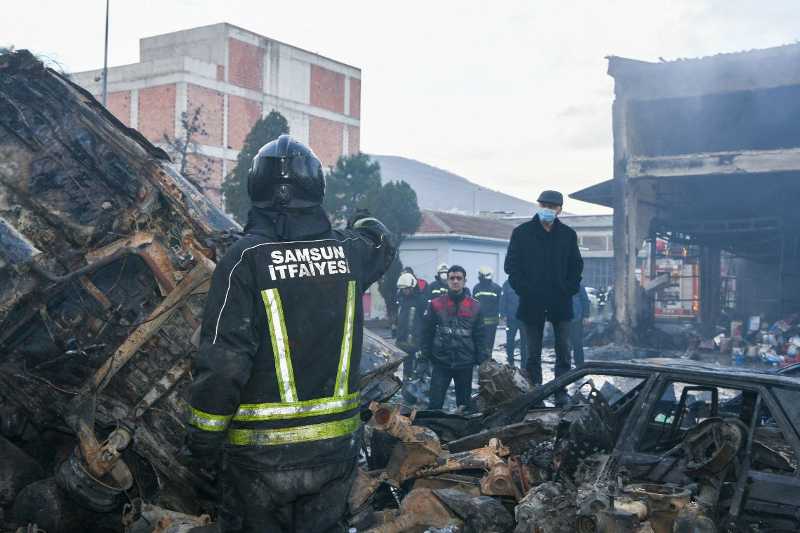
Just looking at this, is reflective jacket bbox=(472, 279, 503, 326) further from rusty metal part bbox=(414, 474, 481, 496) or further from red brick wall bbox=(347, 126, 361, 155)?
red brick wall bbox=(347, 126, 361, 155)

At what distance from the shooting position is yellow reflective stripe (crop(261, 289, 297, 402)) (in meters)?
2.84

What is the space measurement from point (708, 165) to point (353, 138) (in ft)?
88.1

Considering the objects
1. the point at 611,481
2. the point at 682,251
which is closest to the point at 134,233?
the point at 611,481

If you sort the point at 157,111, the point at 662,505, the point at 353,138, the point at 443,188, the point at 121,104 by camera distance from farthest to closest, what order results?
1. the point at 443,188
2. the point at 353,138
3. the point at 121,104
4. the point at 157,111
5. the point at 662,505

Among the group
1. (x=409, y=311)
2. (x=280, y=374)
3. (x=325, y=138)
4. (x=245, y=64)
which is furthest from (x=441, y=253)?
(x=280, y=374)

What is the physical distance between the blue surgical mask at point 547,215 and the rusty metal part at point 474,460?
2.59 m

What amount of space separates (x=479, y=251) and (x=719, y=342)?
17.0m

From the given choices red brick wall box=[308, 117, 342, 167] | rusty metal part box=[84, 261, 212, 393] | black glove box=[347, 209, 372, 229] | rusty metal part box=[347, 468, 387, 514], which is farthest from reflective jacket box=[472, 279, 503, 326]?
red brick wall box=[308, 117, 342, 167]

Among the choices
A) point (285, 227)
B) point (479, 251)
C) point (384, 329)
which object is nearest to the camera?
point (285, 227)

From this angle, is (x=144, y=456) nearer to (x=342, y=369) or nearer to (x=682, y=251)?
(x=342, y=369)

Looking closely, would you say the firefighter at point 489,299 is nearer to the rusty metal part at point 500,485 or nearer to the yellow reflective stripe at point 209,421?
the rusty metal part at point 500,485

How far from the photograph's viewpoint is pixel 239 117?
117 feet

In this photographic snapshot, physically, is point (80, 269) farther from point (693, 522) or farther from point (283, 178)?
point (693, 522)

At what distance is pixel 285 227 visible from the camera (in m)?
3.00
